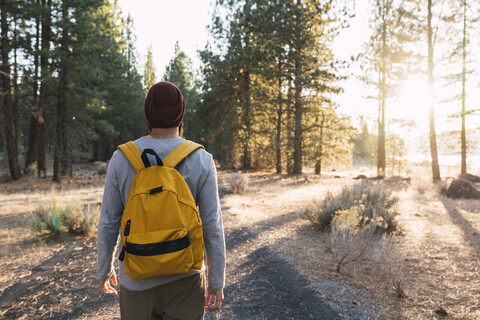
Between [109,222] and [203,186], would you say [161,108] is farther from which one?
[109,222]

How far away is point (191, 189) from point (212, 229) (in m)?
0.24

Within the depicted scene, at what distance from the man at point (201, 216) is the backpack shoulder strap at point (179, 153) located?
0.04 meters

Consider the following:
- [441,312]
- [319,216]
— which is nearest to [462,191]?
[319,216]

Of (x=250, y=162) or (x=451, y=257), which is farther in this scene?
(x=250, y=162)

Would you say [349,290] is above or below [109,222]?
below

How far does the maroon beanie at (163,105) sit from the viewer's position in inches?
58.5

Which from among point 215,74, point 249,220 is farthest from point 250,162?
point 249,220

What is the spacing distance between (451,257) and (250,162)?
18.0 metres

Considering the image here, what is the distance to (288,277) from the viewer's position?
3.77 metres

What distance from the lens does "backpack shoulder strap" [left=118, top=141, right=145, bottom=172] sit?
1403 mm

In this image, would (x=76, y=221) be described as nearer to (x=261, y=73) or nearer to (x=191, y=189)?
(x=191, y=189)

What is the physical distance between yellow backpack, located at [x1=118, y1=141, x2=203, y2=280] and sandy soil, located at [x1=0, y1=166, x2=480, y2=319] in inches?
78.6

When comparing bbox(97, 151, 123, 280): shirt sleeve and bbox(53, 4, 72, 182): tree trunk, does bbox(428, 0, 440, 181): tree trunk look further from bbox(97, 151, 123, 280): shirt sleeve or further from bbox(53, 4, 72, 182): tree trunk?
bbox(53, 4, 72, 182): tree trunk

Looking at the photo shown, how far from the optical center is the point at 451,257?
4.54m
